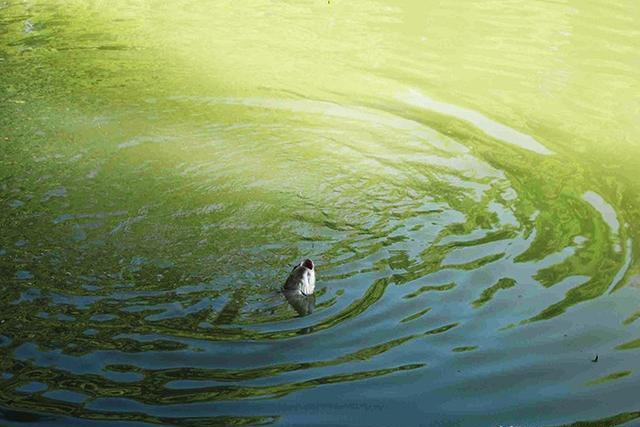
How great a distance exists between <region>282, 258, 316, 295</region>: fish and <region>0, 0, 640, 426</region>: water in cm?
13

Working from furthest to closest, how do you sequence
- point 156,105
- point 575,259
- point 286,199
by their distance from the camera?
point 156,105, point 286,199, point 575,259

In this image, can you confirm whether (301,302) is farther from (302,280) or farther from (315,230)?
(315,230)

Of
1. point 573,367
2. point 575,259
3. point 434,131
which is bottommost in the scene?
point 573,367

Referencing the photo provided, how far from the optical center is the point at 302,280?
5938mm

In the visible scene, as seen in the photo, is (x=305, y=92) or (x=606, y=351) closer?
(x=606, y=351)

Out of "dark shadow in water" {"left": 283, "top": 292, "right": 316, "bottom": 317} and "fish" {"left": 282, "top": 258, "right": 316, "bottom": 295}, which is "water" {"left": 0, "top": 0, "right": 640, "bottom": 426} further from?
"fish" {"left": 282, "top": 258, "right": 316, "bottom": 295}

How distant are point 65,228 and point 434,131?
4803 millimetres

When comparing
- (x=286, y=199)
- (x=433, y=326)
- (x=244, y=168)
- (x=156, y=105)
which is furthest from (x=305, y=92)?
(x=433, y=326)

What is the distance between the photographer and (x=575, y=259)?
708 cm

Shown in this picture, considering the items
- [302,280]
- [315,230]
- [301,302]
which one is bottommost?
[301,302]

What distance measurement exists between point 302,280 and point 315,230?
4.82 feet

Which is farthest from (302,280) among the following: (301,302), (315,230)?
(315,230)

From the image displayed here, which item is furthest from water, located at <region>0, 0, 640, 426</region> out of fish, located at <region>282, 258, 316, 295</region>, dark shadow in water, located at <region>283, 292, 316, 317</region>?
fish, located at <region>282, 258, 316, 295</region>

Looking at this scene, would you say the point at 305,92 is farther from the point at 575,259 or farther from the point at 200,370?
the point at 200,370
